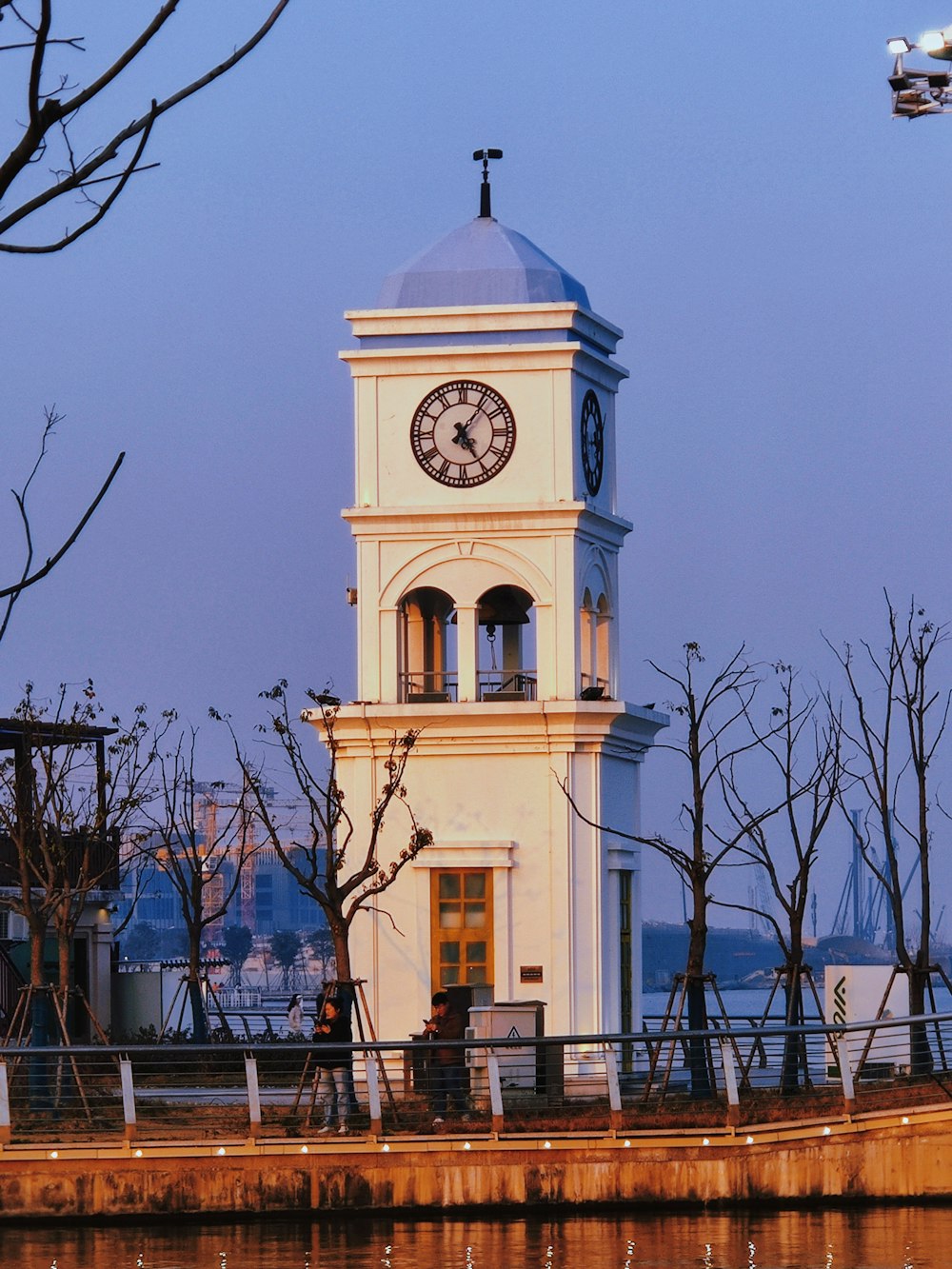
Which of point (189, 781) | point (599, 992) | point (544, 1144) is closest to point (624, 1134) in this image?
point (544, 1144)

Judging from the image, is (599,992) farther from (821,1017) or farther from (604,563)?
(604,563)

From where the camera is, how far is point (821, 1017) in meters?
30.8

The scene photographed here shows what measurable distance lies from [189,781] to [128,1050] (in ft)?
87.4

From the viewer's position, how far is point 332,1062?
26781mm

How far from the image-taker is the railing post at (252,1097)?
24.8 metres

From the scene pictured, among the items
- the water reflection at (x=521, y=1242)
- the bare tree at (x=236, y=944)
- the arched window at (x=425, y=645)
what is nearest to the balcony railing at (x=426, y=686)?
the arched window at (x=425, y=645)

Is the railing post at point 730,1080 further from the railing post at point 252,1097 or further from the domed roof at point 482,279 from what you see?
the domed roof at point 482,279

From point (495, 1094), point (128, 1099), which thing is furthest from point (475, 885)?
point (128, 1099)

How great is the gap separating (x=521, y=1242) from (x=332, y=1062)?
160 inches

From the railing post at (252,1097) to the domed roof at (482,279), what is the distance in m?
11.6

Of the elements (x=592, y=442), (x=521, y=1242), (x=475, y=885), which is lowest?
(x=521, y=1242)

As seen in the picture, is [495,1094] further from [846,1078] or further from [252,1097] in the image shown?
[846,1078]

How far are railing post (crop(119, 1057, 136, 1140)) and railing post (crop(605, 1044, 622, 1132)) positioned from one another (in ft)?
14.7

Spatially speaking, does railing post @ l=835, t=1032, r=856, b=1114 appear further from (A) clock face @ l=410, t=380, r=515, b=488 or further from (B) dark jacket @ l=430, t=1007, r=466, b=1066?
(A) clock face @ l=410, t=380, r=515, b=488
